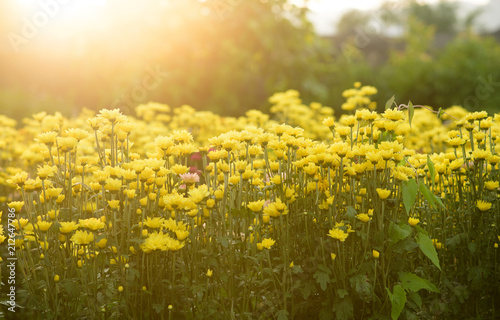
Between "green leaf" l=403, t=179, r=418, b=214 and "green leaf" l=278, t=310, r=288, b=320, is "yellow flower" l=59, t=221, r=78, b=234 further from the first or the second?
"green leaf" l=403, t=179, r=418, b=214

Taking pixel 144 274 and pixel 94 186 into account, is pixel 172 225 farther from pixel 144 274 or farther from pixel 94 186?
pixel 94 186

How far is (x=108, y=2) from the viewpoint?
29.3 ft

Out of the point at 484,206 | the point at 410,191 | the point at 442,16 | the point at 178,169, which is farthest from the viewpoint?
the point at 442,16

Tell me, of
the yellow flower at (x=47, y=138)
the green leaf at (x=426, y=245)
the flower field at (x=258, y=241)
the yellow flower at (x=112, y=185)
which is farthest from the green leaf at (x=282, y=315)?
the yellow flower at (x=47, y=138)

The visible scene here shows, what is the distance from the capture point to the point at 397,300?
2.15 m

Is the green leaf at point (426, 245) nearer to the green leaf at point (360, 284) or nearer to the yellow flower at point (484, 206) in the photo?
the green leaf at point (360, 284)

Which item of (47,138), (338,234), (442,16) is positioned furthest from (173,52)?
(442,16)

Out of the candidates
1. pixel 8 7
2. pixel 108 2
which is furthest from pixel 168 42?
pixel 8 7

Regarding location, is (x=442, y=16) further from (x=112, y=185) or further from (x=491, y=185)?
(x=112, y=185)

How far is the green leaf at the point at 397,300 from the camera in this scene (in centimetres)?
213

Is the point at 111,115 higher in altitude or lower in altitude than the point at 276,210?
higher

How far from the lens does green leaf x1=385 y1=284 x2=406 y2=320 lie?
2131 millimetres

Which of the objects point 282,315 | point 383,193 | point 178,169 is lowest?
point 282,315

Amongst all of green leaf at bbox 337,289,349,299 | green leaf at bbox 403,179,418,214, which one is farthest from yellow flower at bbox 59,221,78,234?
green leaf at bbox 403,179,418,214
